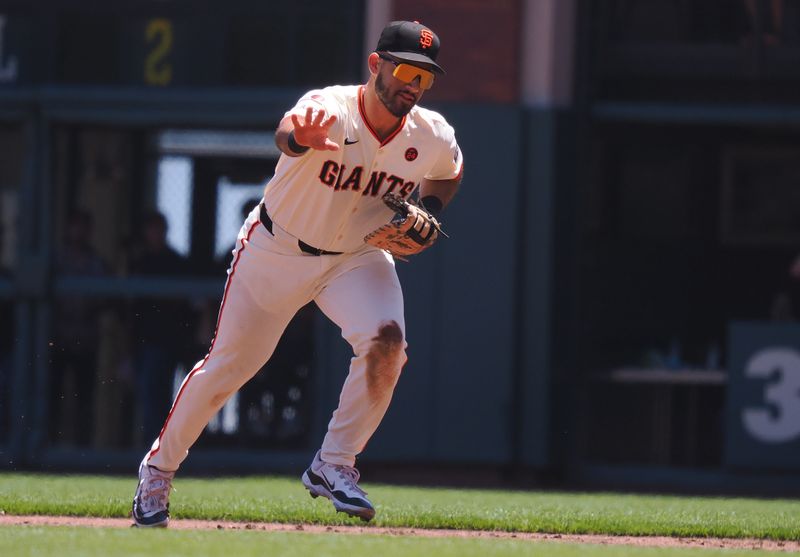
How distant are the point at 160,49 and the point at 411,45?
17.1ft

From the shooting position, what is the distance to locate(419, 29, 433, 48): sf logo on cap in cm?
636

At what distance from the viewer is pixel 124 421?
11.7m

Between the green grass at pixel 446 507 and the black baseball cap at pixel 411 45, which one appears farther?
the green grass at pixel 446 507

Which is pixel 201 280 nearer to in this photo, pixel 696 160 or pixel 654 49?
pixel 654 49

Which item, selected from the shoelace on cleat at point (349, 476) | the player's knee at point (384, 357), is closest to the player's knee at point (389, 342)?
the player's knee at point (384, 357)

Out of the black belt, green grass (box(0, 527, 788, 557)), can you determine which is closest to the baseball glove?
the black belt

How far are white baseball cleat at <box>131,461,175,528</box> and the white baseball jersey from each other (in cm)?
114

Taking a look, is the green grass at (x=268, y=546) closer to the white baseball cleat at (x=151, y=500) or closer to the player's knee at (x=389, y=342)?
the white baseball cleat at (x=151, y=500)

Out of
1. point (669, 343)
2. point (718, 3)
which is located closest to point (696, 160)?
point (669, 343)

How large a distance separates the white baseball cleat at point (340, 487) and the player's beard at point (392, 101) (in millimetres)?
1464

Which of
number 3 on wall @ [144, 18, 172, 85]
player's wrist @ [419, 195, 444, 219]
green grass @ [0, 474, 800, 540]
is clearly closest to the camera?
player's wrist @ [419, 195, 444, 219]

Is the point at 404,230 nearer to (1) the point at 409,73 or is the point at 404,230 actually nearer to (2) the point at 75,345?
(1) the point at 409,73

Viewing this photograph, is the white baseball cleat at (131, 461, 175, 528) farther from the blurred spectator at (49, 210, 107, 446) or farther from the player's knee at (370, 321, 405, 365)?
the blurred spectator at (49, 210, 107, 446)

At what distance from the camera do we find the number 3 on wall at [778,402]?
35.6 ft
